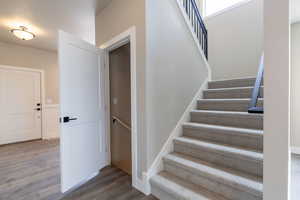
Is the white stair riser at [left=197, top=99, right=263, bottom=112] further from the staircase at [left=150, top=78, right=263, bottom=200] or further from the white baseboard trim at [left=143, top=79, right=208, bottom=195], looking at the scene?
the white baseboard trim at [left=143, top=79, right=208, bottom=195]

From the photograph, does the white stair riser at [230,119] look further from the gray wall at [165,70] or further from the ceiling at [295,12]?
the ceiling at [295,12]

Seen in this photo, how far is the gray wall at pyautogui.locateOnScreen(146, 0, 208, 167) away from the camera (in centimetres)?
186

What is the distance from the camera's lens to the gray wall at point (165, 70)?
6.09 ft

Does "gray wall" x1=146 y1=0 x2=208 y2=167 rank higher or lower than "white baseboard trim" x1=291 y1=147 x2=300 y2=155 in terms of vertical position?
higher

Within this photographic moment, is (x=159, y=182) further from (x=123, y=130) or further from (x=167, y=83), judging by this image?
(x=167, y=83)

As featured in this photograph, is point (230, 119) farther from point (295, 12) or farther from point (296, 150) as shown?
point (295, 12)

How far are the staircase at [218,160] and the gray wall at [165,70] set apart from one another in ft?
0.92

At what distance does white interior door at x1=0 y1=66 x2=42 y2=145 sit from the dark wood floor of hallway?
121 centimetres

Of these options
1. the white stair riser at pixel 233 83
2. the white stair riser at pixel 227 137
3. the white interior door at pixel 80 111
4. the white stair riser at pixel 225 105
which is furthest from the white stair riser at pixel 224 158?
the white stair riser at pixel 233 83

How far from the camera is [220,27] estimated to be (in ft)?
12.5

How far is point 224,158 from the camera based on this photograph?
1.68 m

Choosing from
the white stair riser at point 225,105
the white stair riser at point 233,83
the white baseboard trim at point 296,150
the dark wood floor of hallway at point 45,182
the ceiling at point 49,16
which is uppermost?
the ceiling at point 49,16

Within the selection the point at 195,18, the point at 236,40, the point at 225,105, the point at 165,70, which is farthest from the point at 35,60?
the point at 236,40

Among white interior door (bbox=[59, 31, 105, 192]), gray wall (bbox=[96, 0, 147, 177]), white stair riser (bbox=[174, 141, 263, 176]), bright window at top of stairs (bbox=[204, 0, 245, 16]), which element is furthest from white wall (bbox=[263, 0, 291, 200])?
bright window at top of stairs (bbox=[204, 0, 245, 16])
